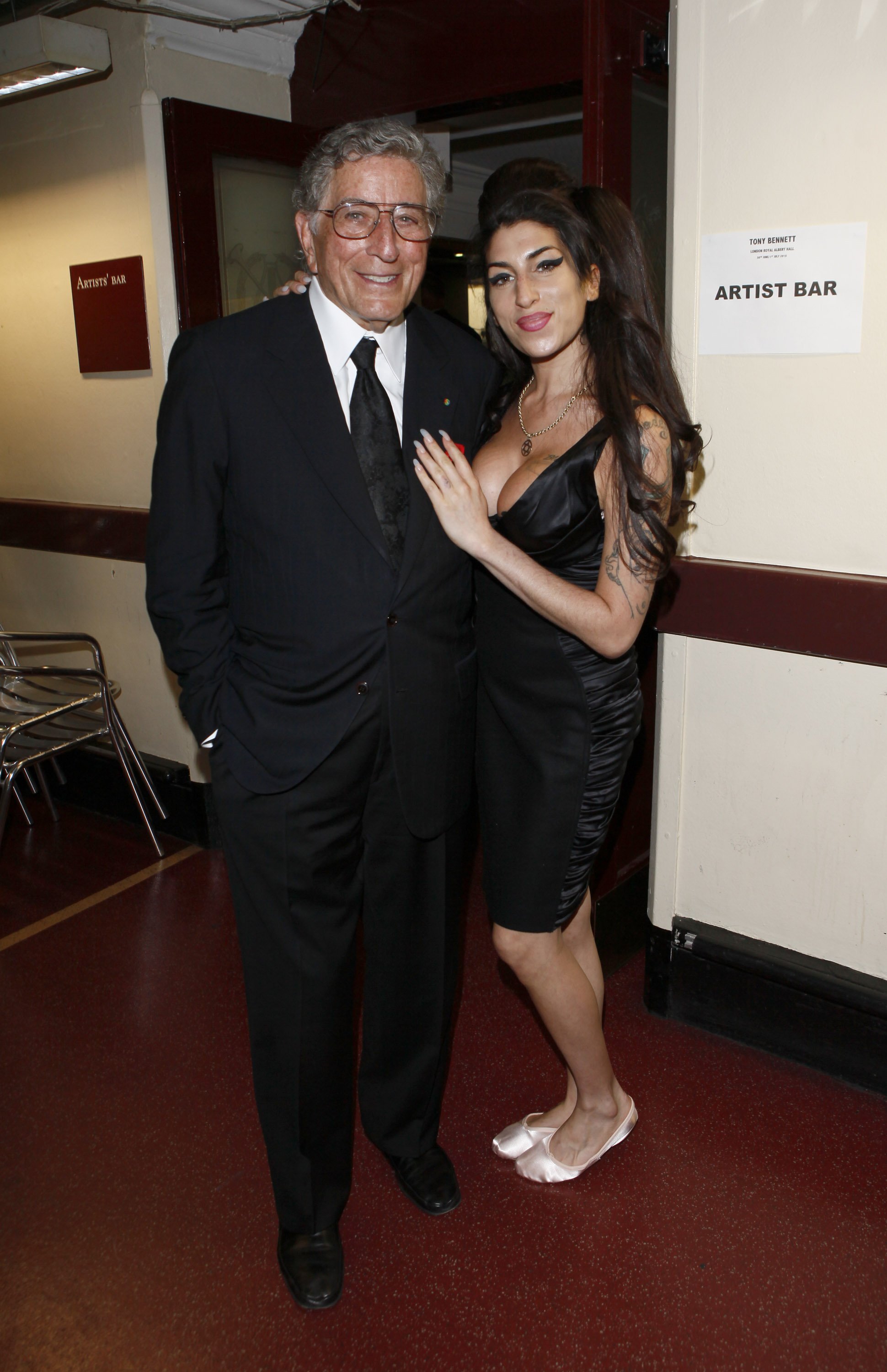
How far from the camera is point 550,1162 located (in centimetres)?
236

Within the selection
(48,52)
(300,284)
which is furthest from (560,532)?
(48,52)

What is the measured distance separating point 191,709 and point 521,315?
0.97 metres

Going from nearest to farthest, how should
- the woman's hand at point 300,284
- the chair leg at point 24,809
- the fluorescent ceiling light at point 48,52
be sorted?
1. the woman's hand at point 300,284
2. the fluorescent ceiling light at point 48,52
3. the chair leg at point 24,809

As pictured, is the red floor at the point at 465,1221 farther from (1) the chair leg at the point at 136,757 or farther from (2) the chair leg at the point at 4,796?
(1) the chair leg at the point at 136,757

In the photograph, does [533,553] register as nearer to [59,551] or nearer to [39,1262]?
[39,1262]

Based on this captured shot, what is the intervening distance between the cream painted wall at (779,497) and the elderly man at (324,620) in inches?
29.2

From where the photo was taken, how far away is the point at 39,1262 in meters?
2.17

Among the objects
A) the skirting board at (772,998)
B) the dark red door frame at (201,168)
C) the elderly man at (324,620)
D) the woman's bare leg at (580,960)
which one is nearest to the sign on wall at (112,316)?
the dark red door frame at (201,168)

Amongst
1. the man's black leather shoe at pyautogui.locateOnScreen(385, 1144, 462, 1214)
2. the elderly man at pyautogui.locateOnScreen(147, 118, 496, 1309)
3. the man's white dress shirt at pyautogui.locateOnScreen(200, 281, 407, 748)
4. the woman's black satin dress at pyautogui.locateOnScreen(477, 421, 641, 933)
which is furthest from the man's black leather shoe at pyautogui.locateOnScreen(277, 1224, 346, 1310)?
the man's white dress shirt at pyautogui.locateOnScreen(200, 281, 407, 748)

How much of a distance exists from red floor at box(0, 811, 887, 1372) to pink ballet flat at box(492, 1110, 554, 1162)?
32 millimetres

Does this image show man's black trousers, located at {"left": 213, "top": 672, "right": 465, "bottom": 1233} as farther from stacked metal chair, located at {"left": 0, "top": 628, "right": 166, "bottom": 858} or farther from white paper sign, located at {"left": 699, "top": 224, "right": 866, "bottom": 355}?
stacked metal chair, located at {"left": 0, "top": 628, "right": 166, "bottom": 858}

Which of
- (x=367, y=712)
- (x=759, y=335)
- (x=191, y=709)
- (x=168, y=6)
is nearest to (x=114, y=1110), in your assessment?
(x=191, y=709)

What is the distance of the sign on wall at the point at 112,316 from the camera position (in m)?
3.65

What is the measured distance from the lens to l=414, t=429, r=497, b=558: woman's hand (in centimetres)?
187
